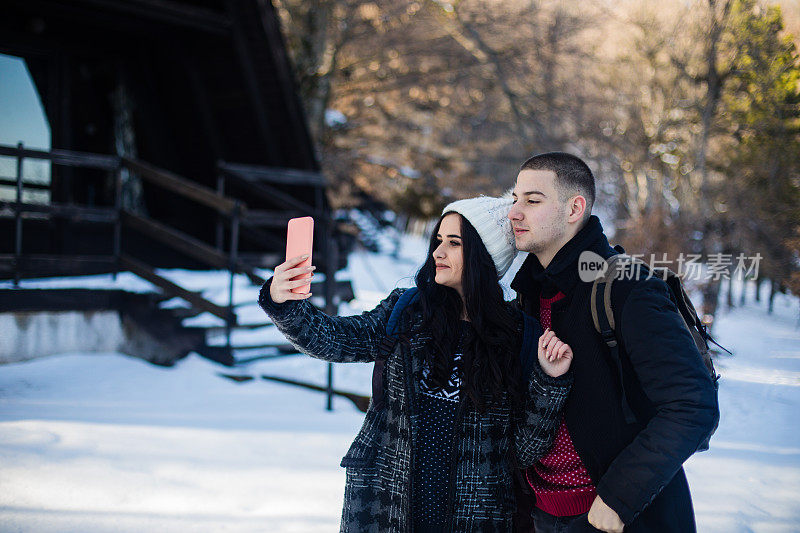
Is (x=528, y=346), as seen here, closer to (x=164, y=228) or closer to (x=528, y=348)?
(x=528, y=348)

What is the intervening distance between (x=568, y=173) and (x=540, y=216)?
Answer: 19cm

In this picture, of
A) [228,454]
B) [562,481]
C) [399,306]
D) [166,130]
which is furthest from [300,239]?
[166,130]

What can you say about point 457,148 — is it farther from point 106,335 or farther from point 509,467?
point 509,467

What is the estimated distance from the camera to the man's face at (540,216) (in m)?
2.28

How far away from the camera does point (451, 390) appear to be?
7.62 ft

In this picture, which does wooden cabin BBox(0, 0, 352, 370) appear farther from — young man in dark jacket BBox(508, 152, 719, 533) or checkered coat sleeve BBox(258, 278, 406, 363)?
young man in dark jacket BBox(508, 152, 719, 533)

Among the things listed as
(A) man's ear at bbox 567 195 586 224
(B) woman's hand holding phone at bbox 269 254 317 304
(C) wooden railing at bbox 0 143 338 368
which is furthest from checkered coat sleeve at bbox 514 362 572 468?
(C) wooden railing at bbox 0 143 338 368

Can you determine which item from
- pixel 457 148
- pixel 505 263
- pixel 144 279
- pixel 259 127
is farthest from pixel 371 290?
pixel 505 263

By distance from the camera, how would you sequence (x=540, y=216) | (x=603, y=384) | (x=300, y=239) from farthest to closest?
(x=540, y=216) < (x=300, y=239) < (x=603, y=384)

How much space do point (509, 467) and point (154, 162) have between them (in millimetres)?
8429

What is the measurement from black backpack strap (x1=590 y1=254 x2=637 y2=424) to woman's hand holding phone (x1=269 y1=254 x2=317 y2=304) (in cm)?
97

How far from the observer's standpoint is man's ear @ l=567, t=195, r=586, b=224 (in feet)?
7.51

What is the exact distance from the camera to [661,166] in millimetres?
13289

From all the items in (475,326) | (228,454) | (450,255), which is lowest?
(228,454)
